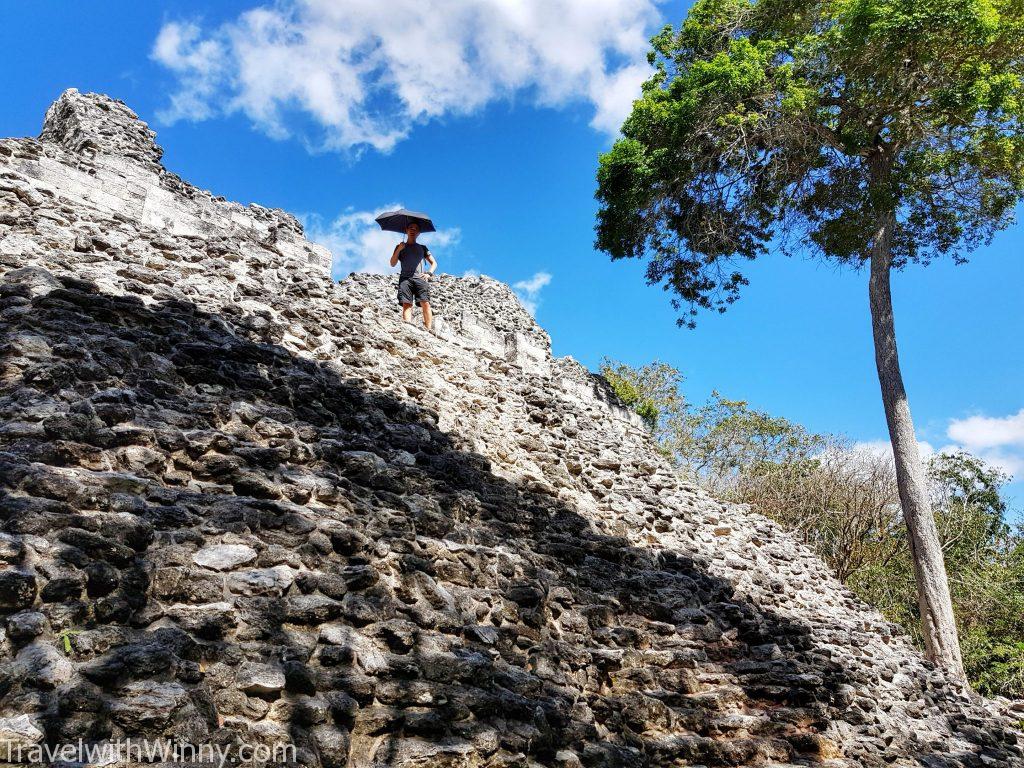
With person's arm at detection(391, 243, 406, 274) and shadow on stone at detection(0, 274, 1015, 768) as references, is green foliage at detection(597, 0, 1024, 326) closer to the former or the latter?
person's arm at detection(391, 243, 406, 274)

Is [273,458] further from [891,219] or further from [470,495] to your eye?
[891,219]

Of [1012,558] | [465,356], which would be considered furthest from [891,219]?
[1012,558]

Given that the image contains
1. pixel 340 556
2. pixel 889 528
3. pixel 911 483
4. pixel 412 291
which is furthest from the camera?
pixel 889 528

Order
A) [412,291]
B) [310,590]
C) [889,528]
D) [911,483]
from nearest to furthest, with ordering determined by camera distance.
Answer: [310,590] < [412,291] < [911,483] < [889,528]

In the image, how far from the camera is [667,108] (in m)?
9.70

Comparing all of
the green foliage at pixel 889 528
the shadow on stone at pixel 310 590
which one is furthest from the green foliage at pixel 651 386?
the shadow on stone at pixel 310 590

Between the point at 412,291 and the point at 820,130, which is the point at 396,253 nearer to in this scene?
the point at 412,291

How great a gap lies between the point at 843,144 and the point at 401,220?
21.0 ft

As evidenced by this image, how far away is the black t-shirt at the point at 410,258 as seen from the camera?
7.70 metres

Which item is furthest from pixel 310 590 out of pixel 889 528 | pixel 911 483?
pixel 889 528

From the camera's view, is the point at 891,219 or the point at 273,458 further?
the point at 891,219

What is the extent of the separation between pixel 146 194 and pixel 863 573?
13581 mm

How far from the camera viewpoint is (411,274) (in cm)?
770

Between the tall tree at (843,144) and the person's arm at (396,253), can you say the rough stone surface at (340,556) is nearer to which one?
the person's arm at (396,253)
